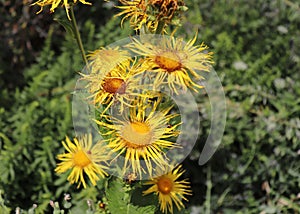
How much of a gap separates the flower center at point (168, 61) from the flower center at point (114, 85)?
0.09 meters

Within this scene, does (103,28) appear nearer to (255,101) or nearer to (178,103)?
(178,103)

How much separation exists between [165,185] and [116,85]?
371 millimetres

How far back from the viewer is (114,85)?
120 cm

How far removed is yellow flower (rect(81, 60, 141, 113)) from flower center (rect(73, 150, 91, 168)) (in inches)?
11.5

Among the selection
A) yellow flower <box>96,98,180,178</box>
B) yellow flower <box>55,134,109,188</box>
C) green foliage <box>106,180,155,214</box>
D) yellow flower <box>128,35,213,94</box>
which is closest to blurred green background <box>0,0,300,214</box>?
yellow flower <box>55,134,109,188</box>

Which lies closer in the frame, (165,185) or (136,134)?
(136,134)

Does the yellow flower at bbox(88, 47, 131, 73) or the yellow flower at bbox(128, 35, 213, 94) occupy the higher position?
the yellow flower at bbox(128, 35, 213, 94)

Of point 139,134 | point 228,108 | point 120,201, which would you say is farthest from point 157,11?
point 228,108

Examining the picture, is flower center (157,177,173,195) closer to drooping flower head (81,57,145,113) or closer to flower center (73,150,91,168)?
flower center (73,150,91,168)

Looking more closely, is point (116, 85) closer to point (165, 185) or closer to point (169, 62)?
point (169, 62)

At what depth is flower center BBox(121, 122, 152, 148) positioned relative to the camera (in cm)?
124

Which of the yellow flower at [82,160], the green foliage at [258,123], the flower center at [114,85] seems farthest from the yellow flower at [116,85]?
the green foliage at [258,123]

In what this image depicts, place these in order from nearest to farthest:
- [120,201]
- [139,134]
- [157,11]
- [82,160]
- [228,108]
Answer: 1. [157,11]
2. [139,134]
3. [120,201]
4. [82,160]
5. [228,108]

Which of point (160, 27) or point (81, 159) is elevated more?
point (160, 27)
